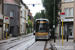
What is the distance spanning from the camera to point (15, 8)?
123ft

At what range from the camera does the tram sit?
2227cm

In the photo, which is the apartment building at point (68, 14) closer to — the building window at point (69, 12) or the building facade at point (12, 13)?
the building window at point (69, 12)

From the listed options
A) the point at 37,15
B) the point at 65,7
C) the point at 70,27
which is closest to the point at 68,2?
the point at 65,7

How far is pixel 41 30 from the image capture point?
22.5m

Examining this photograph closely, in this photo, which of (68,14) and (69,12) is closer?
(68,14)

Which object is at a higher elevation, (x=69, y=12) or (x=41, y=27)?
(x=69, y=12)

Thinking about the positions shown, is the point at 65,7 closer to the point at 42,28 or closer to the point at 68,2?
the point at 68,2

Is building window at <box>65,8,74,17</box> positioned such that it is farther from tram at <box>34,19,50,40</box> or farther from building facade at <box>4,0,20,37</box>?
building facade at <box>4,0,20,37</box>

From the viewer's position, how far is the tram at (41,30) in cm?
2227

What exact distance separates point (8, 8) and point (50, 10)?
36.6ft

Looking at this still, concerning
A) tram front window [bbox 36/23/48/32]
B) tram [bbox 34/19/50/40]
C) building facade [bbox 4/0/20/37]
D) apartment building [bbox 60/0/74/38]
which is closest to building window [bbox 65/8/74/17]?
apartment building [bbox 60/0/74/38]

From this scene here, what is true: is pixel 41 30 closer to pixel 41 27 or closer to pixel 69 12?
pixel 41 27

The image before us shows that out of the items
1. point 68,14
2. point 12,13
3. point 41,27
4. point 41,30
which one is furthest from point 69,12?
point 12,13

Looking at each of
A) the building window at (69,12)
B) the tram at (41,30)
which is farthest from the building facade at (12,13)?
the tram at (41,30)
